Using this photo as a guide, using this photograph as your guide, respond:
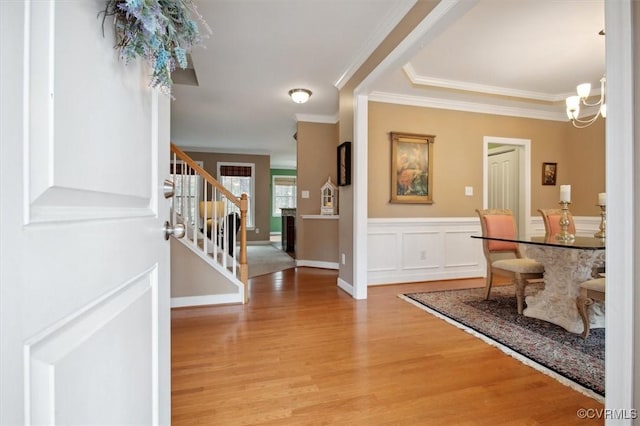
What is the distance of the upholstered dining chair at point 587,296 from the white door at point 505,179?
258cm

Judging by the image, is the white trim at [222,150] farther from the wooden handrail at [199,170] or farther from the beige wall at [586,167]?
the beige wall at [586,167]

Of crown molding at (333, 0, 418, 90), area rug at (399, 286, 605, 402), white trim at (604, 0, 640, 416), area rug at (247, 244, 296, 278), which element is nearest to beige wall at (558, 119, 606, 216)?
area rug at (399, 286, 605, 402)

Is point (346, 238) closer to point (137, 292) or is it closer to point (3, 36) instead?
point (137, 292)

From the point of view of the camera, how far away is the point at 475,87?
12.5 ft

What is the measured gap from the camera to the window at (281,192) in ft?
34.8

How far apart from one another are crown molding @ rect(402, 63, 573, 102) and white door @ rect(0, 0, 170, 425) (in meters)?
3.33

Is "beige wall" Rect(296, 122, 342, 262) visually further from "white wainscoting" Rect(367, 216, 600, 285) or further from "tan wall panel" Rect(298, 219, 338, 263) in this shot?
"white wainscoting" Rect(367, 216, 600, 285)

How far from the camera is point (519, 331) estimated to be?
7.50 feet

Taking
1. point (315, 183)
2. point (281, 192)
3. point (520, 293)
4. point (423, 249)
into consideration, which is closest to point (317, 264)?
point (315, 183)

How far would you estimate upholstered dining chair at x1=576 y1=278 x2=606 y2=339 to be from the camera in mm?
2019

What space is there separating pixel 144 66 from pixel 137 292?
0.54m

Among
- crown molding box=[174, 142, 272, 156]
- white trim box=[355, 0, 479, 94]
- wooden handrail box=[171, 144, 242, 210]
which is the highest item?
crown molding box=[174, 142, 272, 156]

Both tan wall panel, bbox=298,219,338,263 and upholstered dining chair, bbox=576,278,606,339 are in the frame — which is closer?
upholstered dining chair, bbox=576,278,606,339

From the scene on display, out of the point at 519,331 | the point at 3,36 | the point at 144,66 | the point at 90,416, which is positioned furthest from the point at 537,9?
the point at 90,416
